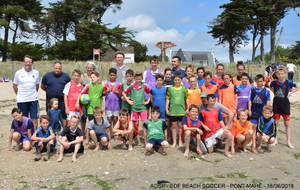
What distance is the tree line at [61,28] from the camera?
2966 centimetres

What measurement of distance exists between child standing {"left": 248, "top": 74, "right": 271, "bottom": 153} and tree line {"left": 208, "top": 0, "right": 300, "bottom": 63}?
30.2m

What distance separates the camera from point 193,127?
5.54 m

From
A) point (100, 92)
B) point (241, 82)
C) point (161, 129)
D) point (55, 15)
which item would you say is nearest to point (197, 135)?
point (161, 129)

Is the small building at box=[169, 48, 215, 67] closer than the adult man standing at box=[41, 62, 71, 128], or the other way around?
the adult man standing at box=[41, 62, 71, 128]

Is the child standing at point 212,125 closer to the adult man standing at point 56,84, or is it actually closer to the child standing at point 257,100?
the child standing at point 257,100

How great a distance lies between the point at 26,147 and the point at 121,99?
2291mm

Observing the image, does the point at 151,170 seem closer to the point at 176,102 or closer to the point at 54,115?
the point at 176,102

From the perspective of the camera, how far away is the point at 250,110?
6.18 metres

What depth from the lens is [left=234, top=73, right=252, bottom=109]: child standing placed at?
6.21 metres

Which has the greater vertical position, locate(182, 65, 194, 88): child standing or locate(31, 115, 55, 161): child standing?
locate(182, 65, 194, 88): child standing

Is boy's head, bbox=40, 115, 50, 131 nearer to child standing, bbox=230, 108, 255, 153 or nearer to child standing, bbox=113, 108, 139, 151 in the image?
child standing, bbox=113, 108, 139, 151

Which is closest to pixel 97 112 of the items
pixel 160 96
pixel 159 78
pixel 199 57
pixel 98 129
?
pixel 98 129

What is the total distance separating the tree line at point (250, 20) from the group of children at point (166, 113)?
99.3 ft

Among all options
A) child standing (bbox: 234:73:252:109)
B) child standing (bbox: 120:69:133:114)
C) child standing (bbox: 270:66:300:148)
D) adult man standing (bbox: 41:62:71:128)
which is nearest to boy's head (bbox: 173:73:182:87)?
child standing (bbox: 120:69:133:114)
